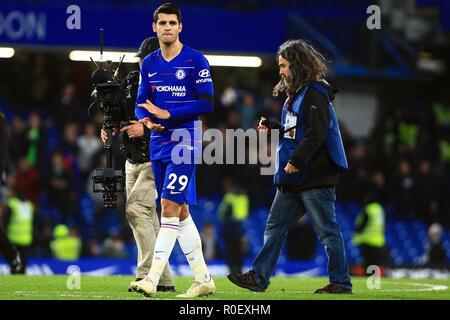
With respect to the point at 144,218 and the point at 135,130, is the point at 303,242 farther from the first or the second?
the point at 135,130

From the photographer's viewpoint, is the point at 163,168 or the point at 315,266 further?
the point at 315,266

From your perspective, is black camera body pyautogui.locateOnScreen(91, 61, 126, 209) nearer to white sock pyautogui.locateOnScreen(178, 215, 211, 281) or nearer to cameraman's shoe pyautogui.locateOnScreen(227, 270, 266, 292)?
white sock pyautogui.locateOnScreen(178, 215, 211, 281)

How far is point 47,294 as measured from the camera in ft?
23.7

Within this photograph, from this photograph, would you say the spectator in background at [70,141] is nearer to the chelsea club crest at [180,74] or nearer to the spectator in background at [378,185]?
the spectator in background at [378,185]

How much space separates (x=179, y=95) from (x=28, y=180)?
10.0m

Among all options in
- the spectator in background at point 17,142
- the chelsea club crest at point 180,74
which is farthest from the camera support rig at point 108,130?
the spectator in background at point 17,142

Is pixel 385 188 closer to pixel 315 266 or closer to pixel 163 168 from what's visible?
pixel 315 266

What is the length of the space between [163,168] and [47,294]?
1462 mm

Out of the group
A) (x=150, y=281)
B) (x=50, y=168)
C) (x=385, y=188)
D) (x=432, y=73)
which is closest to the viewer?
(x=150, y=281)

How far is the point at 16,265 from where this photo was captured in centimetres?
1060

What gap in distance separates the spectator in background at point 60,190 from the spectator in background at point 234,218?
3.08m

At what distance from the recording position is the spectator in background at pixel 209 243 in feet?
55.6

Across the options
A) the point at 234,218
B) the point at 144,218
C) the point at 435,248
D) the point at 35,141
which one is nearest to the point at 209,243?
the point at 234,218
